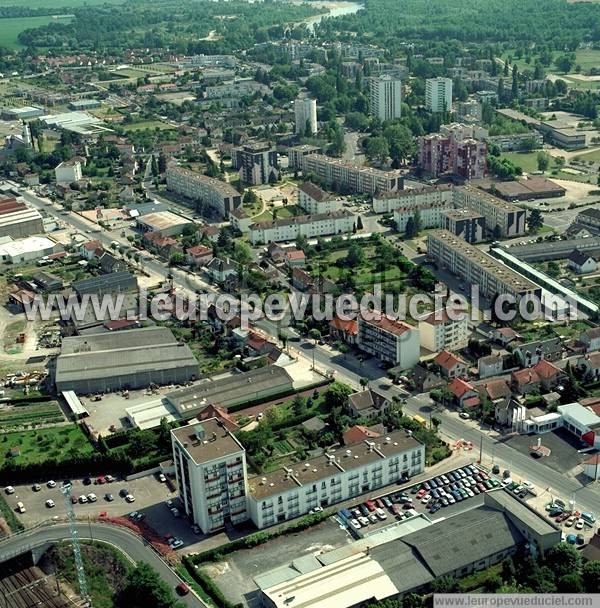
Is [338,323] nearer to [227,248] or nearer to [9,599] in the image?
[227,248]

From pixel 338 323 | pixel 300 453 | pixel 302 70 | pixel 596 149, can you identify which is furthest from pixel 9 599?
pixel 302 70

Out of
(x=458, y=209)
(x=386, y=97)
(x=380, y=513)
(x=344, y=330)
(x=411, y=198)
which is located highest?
(x=386, y=97)

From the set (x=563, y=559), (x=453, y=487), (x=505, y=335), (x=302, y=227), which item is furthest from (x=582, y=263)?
(x=563, y=559)

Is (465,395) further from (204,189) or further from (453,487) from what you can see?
(204,189)

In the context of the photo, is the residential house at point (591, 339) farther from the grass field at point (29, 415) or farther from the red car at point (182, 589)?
the grass field at point (29, 415)

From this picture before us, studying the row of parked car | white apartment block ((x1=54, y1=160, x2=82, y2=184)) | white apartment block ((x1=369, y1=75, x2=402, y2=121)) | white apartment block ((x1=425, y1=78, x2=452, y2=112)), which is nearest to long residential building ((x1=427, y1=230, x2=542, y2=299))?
the row of parked car

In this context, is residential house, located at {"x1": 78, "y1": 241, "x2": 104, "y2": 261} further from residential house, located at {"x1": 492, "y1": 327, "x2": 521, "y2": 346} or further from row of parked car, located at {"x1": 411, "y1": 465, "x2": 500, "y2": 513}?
row of parked car, located at {"x1": 411, "y1": 465, "x2": 500, "y2": 513}
